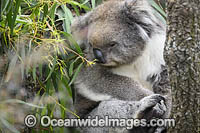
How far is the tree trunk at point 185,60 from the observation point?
1802 millimetres

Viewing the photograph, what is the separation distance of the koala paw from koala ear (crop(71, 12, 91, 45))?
2.81 ft

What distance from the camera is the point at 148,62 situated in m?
2.98

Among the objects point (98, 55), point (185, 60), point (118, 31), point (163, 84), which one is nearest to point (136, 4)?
point (118, 31)

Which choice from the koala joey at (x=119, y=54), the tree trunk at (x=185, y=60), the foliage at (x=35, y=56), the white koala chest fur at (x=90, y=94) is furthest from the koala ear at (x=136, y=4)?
the tree trunk at (x=185, y=60)

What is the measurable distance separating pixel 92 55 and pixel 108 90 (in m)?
0.35

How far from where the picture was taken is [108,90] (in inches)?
118

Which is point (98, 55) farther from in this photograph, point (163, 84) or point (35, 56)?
point (163, 84)

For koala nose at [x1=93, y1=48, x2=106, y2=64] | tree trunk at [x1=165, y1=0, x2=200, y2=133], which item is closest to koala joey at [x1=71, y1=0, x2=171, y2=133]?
koala nose at [x1=93, y1=48, x2=106, y2=64]

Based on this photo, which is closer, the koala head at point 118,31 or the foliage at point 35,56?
the foliage at point 35,56

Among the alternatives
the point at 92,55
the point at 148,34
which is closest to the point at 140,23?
the point at 148,34

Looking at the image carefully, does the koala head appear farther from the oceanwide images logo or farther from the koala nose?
the oceanwide images logo

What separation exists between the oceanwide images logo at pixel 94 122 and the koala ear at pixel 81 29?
69cm

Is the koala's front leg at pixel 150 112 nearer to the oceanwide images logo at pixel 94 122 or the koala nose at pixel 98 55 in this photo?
the oceanwide images logo at pixel 94 122

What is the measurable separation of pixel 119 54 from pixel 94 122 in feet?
2.08
